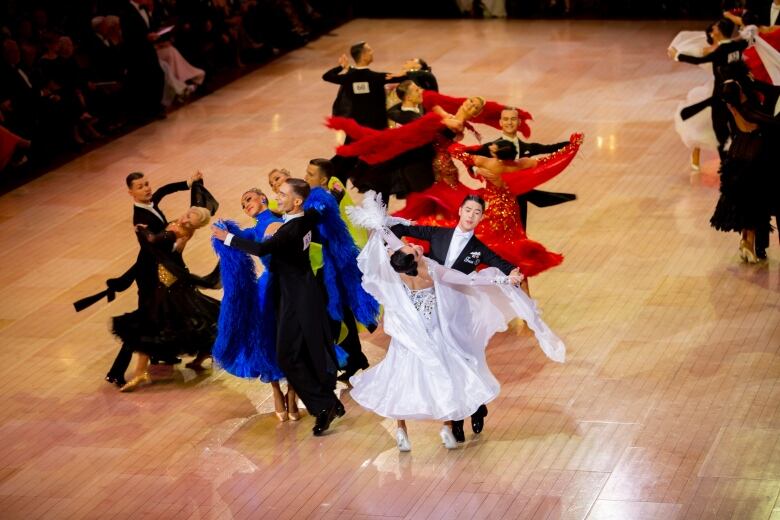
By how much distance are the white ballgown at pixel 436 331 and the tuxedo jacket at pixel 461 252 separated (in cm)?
6

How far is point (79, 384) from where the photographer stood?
801 centimetres

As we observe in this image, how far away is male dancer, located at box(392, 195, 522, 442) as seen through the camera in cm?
659

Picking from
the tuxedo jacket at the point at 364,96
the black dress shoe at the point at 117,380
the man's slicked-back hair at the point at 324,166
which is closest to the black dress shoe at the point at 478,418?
the man's slicked-back hair at the point at 324,166

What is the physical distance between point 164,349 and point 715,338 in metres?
3.18

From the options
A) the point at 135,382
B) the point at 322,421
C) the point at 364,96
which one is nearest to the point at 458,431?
the point at 322,421

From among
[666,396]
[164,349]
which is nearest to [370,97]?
[164,349]

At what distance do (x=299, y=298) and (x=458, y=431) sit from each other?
1034mm

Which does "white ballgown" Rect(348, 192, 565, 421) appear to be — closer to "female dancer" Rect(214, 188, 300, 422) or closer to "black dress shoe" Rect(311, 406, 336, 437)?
"black dress shoe" Rect(311, 406, 336, 437)

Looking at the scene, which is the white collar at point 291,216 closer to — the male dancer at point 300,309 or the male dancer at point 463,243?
the male dancer at point 300,309

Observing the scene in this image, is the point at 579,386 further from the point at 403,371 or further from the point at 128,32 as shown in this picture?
the point at 128,32

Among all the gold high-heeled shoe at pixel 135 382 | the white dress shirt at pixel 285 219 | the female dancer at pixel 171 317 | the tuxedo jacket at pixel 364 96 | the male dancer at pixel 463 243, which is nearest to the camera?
the male dancer at pixel 463 243

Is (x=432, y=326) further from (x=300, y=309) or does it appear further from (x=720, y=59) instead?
(x=720, y=59)

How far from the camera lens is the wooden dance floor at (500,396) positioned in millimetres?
6480

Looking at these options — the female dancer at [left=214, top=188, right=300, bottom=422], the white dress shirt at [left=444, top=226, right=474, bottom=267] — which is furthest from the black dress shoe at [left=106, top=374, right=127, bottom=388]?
the white dress shirt at [left=444, top=226, right=474, bottom=267]
